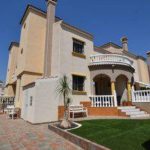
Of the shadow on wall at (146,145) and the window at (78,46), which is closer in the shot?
the shadow on wall at (146,145)

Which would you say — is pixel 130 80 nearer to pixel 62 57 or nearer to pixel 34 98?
pixel 62 57

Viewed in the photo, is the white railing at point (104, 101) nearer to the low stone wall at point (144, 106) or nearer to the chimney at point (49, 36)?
the low stone wall at point (144, 106)

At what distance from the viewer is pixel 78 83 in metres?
16.2

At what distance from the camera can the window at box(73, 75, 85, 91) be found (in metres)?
15.9

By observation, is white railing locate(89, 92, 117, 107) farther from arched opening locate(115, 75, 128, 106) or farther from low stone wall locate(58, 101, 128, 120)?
arched opening locate(115, 75, 128, 106)

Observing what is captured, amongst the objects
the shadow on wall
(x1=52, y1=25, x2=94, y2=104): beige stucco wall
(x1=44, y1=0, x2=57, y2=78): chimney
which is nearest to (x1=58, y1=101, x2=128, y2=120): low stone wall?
(x1=52, y1=25, x2=94, y2=104): beige stucco wall

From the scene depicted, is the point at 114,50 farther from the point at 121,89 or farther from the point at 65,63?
the point at 65,63

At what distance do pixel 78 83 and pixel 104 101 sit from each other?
10.9 ft

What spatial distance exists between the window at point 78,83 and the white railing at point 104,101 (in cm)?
154

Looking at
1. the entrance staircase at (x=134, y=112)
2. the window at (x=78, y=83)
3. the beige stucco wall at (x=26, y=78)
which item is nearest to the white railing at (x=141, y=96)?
the entrance staircase at (x=134, y=112)

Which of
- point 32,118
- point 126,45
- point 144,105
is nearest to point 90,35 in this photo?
point 144,105

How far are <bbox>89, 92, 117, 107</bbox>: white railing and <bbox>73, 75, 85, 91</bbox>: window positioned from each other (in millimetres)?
1542

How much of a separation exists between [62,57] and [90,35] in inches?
216

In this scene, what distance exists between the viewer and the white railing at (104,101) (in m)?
14.4
